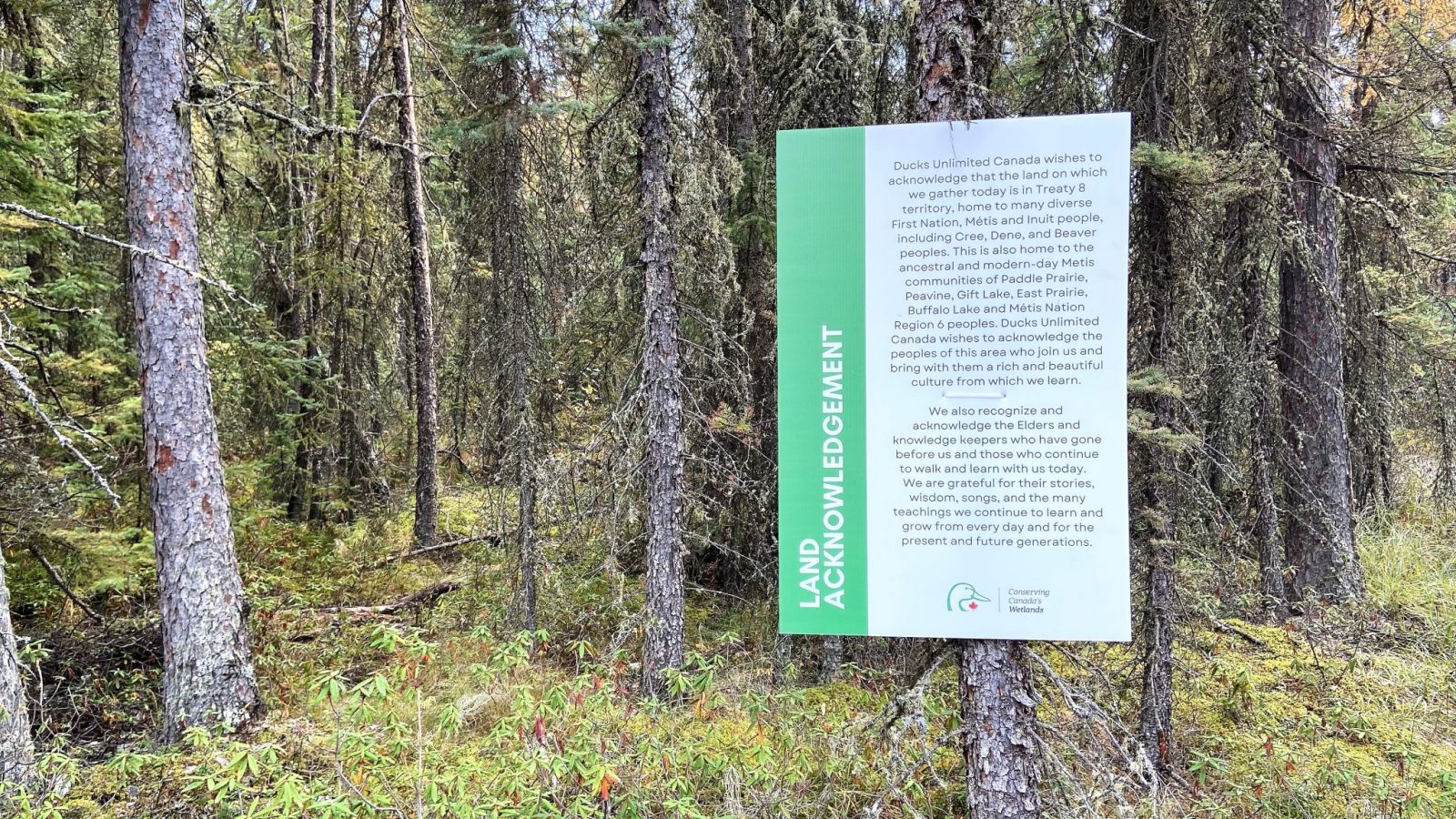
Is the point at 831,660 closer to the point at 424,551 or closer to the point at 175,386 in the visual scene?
the point at 175,386

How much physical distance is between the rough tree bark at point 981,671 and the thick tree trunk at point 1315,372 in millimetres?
4678

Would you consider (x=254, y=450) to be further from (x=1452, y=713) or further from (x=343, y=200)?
(x=1452, y=713)

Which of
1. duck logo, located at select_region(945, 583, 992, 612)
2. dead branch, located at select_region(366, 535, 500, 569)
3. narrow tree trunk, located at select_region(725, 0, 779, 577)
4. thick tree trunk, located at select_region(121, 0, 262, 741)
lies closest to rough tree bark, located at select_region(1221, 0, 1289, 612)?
duck logo, located at select_region(945, 583, 992, 612)

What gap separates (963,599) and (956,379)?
86cm

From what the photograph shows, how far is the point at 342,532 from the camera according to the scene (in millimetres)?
9586

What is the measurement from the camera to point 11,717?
3.59 metres

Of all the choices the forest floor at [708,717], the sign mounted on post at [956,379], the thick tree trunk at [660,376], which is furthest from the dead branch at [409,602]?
the sign mounted on post at [956,379]

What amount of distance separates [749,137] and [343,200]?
4545mm

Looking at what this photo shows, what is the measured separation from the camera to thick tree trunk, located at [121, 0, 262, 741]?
4.35m

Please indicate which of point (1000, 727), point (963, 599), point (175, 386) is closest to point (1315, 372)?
point (1000, 727)

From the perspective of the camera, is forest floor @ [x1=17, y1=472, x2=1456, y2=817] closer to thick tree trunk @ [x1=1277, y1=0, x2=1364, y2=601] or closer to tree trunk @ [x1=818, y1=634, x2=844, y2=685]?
tree trunk @ [x1=818, y1=634, x2=844, y2=685]

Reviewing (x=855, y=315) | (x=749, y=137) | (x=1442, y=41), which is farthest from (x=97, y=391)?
(x=1442, y=41)

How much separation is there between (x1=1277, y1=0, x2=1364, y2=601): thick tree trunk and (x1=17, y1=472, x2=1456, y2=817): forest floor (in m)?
0.46

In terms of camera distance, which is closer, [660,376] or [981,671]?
[981,671]
